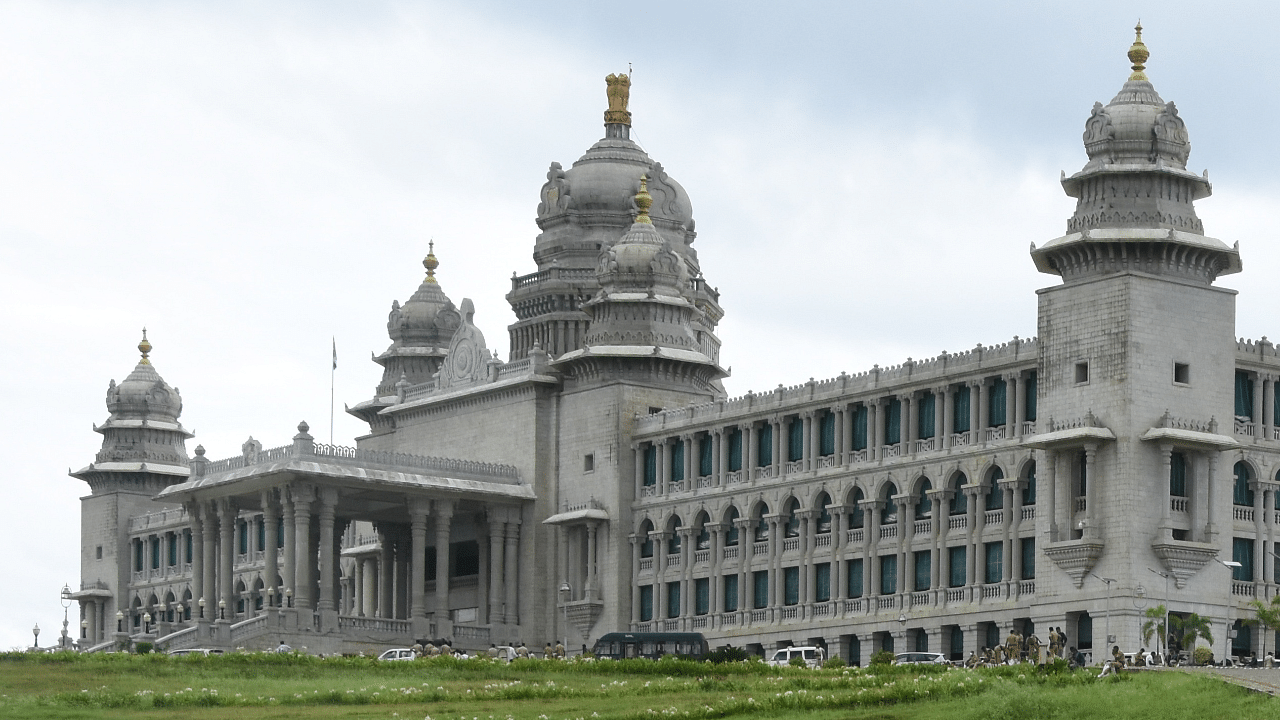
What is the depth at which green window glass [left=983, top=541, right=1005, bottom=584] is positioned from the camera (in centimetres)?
9962

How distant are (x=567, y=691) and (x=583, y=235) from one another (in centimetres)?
6412

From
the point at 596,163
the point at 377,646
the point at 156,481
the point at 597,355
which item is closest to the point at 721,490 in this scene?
the point at 597,355

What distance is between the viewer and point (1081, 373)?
9544 centimetres

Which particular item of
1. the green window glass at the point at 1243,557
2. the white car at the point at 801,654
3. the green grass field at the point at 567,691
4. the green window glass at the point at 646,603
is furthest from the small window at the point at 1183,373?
the green window glass at the point at 646,603

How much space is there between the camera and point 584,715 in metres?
63.4

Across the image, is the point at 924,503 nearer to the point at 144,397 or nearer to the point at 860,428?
the point at 860,428

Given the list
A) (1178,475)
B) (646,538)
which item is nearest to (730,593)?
(646,538)

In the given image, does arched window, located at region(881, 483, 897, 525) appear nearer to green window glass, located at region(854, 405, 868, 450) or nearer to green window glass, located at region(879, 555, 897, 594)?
green window glass, located at region(879, 555, 897, 594)

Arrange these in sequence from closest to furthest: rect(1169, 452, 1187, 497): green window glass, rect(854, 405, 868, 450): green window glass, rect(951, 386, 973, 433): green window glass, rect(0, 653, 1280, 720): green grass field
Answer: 1. rect(0, 653, 1280, 720): green grass field
2. rect(1169, 452, 1187, 497): green window glass
3. rect(951, 386, 973, 433): green window glass
4. rect(854, 405, 868, 450): green window glass

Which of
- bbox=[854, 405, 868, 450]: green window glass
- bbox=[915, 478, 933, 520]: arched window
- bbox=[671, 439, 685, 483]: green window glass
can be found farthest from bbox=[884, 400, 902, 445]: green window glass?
bbox=[671, 439, 685, 483]: green window glass

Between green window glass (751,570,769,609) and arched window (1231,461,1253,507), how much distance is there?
73.9 ft

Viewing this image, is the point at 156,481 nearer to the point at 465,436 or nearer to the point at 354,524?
the point at 354,524

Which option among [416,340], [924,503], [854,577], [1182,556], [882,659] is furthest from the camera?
[416,340]

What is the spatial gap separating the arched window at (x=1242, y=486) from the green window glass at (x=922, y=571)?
41.4 ft
